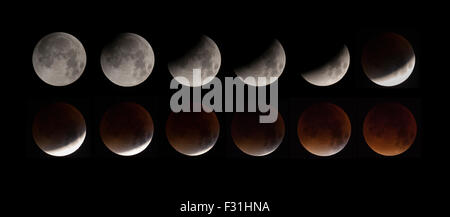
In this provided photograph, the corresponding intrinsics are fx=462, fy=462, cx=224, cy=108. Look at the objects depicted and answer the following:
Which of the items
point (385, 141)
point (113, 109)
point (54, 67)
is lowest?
point (385, 141)

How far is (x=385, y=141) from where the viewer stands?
572 centimetres

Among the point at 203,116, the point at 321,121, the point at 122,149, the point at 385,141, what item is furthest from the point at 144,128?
the point at 385,141

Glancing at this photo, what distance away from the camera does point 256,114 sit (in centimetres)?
573

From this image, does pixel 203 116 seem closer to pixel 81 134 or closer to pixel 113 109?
pixel 113 109

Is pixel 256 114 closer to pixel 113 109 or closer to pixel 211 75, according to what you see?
pixel 211 75

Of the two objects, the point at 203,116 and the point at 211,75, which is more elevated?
the point at 211,75

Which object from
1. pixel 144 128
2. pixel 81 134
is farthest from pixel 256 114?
pixel 81 134

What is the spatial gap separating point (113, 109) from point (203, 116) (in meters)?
1.16

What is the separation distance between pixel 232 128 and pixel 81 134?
193 centimetres

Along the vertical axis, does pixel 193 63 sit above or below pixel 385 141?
above

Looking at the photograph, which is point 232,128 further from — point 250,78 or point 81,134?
point 81,134

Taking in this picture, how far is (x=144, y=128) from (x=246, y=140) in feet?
4.21

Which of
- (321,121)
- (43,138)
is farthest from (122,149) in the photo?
(321,121)

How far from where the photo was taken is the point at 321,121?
568 centimetres
